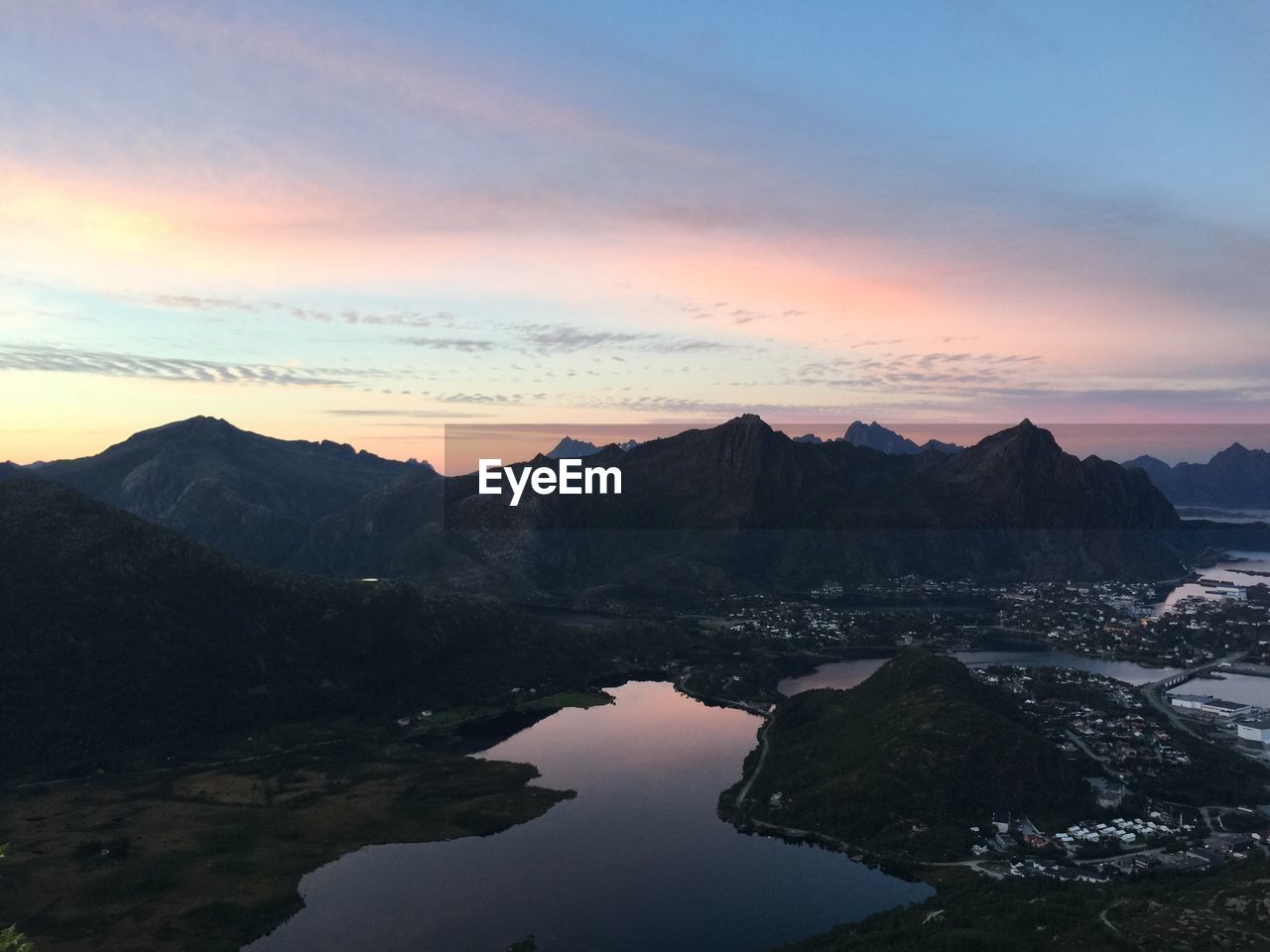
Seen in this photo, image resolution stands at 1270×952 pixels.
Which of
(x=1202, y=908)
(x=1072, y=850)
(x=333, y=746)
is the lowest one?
(x=333, y=746)

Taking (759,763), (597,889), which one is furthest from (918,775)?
(597,889)

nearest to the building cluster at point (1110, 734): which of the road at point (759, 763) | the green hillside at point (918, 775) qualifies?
the green hillside at point (918, 775)

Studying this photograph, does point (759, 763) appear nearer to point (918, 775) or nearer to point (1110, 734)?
point (918, 775)

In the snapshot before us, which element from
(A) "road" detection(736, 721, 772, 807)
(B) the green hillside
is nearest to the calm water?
(A) "road" detection(736, 721, 772, 807)

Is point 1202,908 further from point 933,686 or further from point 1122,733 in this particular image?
point 1122,733

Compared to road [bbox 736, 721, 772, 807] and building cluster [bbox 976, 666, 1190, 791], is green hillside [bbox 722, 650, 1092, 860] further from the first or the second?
building cluster [bbox 976, 666, 1190, 791]

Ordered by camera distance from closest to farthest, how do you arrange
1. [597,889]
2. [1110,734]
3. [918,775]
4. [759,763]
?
[597,889] < [918,775] < [759,763] < [1110,734]

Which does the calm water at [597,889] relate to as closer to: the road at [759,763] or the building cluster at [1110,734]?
the road at [759,763]

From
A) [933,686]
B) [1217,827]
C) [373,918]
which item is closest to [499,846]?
[373,918]
